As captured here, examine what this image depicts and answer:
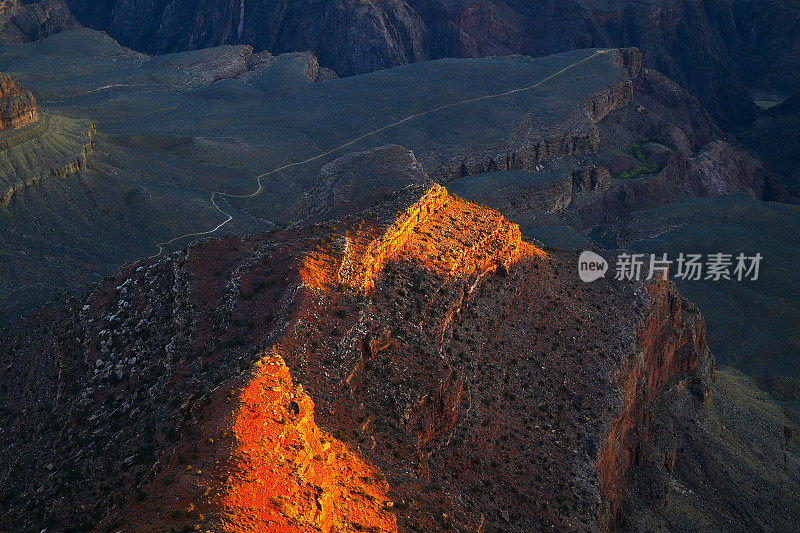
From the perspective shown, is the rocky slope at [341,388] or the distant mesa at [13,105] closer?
the rocky slope at [341,388]

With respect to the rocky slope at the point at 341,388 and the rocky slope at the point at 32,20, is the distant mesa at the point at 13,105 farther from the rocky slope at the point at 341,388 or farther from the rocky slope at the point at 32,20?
the rocky slope at the point at 32,20

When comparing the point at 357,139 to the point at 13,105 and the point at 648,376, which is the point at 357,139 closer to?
the point at 13,105

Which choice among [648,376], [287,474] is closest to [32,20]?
[648,376]

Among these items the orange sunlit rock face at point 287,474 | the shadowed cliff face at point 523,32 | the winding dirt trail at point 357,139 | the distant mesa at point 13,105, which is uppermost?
the orange sunlit rock face at point 287,474

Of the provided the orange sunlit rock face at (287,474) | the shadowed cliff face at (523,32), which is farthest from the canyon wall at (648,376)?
the shadowed cliff face at (523,32)

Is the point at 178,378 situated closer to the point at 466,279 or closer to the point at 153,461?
the point at 153,461

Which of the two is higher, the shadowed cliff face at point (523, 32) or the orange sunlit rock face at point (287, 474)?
the orange sunlit rock face at point (287, 474)
